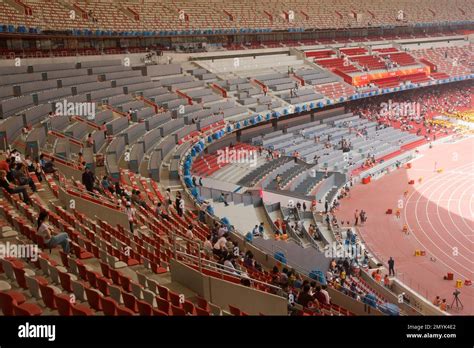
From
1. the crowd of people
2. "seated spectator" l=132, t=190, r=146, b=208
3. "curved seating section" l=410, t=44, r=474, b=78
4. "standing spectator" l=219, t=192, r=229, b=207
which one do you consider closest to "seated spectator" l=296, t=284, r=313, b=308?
"seated spectator" l=132, t=190, r=146, b=208

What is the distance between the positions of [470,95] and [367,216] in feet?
99.9

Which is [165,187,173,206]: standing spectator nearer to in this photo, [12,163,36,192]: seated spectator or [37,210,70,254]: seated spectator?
[12,163,36,192]: seated spectator

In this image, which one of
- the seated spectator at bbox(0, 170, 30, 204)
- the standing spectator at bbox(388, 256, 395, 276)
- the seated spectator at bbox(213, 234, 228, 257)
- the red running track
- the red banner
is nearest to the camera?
the seated spectator at bbox(213, 234, 228, 257)

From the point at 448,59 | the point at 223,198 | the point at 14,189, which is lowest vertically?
the point at 223,198

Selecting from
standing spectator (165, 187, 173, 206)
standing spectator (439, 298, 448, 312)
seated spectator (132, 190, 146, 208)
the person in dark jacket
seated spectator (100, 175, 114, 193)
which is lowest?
standing spectator (439, 298, 448, 312)

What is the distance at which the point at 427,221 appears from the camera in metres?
21.0

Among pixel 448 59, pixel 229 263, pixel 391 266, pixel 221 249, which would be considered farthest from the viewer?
pixel 448 59

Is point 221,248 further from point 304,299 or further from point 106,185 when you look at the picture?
point 106,185

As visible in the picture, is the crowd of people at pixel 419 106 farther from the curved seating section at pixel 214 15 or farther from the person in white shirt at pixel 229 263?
the person in white shirt at pixel 229 263

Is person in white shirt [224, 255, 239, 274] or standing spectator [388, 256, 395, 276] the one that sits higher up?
person in white shirt [224, 255, 239, 274]

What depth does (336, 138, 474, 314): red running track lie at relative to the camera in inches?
642

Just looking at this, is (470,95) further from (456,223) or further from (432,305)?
(432,305)

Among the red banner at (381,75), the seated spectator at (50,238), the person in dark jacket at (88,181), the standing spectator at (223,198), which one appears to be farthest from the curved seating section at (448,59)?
the seated spectator at (50,238)

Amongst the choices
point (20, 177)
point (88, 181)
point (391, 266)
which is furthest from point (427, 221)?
point (20, 177)
